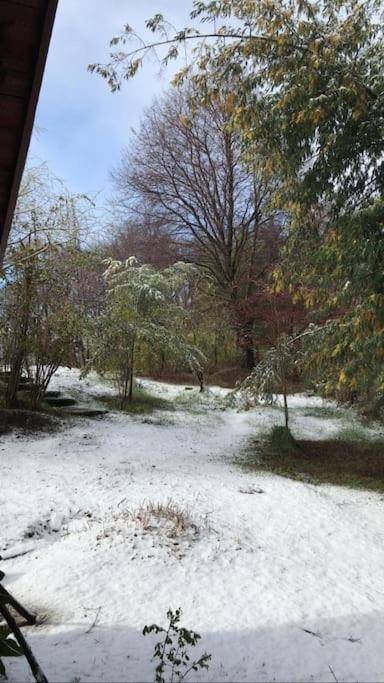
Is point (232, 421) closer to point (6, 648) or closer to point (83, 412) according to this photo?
point (83, 412)

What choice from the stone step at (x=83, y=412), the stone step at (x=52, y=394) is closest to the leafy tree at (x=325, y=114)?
the stone step at (x=83, y=412)

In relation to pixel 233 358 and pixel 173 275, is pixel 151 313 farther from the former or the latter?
pixel 233 358

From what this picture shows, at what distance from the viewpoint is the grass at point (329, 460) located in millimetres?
6379

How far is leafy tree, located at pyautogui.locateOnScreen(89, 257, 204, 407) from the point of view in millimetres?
9430

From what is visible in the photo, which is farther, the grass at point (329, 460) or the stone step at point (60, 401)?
the stone step at point (60, 401)

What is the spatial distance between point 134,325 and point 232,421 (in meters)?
2.95

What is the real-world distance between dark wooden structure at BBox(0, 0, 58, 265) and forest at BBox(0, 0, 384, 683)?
2.21m

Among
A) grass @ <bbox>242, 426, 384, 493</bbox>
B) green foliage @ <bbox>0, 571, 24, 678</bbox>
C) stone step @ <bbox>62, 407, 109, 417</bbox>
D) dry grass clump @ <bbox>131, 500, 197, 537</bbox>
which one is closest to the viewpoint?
green foliage @ <bbox>0, 571, 24, 678</bbox>

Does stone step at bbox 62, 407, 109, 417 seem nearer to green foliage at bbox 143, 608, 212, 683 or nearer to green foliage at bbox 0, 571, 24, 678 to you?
green foliage at bbox 143, 608, 212, 683

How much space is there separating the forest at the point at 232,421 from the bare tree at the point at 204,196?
19.4 feet

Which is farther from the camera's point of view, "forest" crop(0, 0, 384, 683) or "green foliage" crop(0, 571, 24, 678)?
"forest" crop(0, 0, 384, 683)

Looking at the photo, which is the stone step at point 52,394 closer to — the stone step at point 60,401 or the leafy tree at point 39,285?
the stone step at point 60,401

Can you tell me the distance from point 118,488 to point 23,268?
420 cm

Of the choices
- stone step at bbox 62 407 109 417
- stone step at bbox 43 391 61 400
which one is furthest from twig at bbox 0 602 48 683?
stone step at bbox 43 391 61 400
